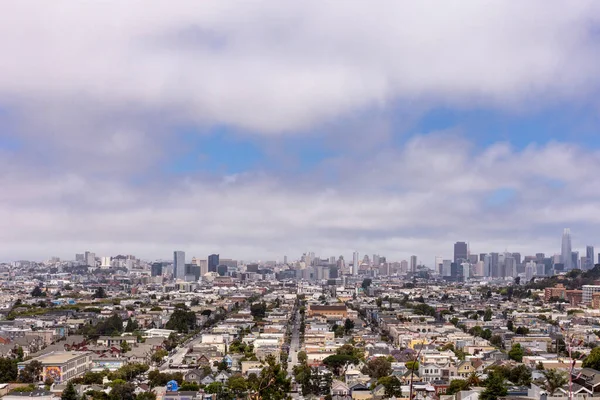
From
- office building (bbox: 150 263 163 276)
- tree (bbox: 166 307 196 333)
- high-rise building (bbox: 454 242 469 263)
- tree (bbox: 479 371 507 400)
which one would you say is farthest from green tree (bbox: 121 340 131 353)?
high-rise building (bbox: 454 242 469 263)

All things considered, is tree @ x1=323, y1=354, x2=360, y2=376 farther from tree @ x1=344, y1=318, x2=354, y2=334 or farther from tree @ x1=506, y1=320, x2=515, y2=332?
tree @ x1=506, y1=320, x2=515, y2=332

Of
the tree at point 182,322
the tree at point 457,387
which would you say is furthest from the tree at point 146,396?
the tree at point 182,322

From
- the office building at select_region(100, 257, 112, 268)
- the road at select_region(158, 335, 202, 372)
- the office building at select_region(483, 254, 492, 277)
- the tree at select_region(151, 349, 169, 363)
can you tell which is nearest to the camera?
the road at select_region(158, 335, 202, 372)

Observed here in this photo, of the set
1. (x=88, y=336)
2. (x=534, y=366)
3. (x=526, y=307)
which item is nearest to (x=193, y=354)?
(x=88, y=336)

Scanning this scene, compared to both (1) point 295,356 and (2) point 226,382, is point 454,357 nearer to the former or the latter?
(1) point 295,356

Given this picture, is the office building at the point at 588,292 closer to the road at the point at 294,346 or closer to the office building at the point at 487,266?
the road at the point at 294,346

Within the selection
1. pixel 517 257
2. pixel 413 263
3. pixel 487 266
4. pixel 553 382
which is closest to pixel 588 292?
pixel 553 382
